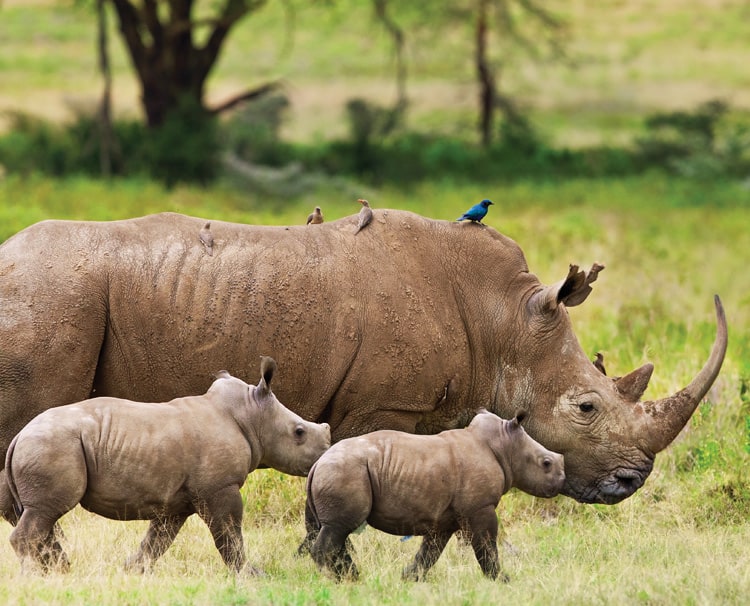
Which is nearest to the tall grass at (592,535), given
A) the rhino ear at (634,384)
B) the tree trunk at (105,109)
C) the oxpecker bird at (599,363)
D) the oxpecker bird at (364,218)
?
the rhino ear at (634,384)

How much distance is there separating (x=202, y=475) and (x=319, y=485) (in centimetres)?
53

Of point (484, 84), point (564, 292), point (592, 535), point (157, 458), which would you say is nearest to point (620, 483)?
point (592, 535)

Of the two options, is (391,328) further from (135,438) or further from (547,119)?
(547,119)

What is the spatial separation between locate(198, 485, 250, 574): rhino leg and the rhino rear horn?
483mm

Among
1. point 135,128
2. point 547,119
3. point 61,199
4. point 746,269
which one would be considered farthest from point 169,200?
point 547,119

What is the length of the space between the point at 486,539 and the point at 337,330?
4.55ft

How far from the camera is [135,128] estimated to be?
78.3ft

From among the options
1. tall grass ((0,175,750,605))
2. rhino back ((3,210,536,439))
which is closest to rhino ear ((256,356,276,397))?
rhino back ((3,210,536,439))

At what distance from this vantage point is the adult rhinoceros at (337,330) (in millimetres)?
6625

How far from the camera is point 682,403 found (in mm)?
7270

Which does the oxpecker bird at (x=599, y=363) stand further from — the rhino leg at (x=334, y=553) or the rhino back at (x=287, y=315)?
the rhino leg at (x=334, y=553)

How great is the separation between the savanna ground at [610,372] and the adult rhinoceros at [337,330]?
0.69m

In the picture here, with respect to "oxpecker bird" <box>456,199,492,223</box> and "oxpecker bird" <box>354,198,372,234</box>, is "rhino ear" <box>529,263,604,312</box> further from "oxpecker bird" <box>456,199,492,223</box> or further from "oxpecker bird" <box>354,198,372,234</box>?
"oxpecker bird" <box>354,198,372,234</box>

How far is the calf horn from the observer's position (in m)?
7.24
